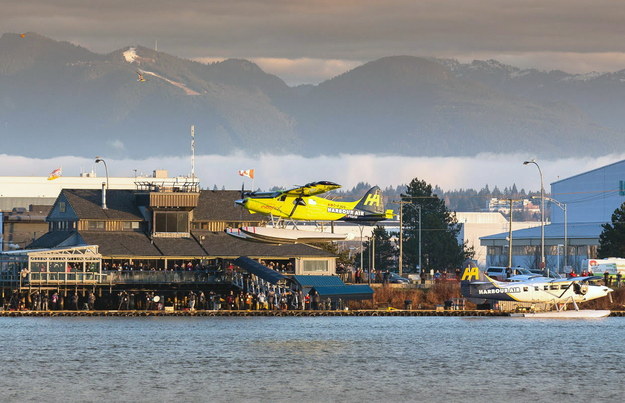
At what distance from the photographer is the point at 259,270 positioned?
12300 cm

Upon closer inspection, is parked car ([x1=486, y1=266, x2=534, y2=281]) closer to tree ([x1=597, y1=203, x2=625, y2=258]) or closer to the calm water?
tree ([x1=597, y1=203, x2=625, y2=258])

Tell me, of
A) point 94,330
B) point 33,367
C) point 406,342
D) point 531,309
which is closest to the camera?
point 33,367

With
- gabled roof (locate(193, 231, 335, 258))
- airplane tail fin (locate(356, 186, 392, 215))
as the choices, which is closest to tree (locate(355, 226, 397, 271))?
gabled roof (locate(193, 231, 335, 258))

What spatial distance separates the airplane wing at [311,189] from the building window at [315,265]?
26907 millimetres

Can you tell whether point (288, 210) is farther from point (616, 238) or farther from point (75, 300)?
point (616, 238)

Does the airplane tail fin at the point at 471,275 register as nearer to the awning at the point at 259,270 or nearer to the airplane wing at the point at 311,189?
the awning at the point at 259,270

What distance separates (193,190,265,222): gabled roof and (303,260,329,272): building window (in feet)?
26.6

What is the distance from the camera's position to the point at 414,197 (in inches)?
7175

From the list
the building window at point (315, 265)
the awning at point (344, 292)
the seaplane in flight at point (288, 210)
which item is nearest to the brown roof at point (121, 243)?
the building window at point (315, 265)

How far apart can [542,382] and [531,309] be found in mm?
55941

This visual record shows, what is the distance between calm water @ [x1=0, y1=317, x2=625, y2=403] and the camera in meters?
66.7

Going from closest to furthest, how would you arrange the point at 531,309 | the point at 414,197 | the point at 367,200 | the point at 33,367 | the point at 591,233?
the point at 33,367 < the point at 367,200 < the point at 531,309 < the point at 414,197 < the point at 591,233

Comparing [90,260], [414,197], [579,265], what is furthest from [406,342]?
[579,265]

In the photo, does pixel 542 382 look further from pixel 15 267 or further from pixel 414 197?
pixel 414 197
